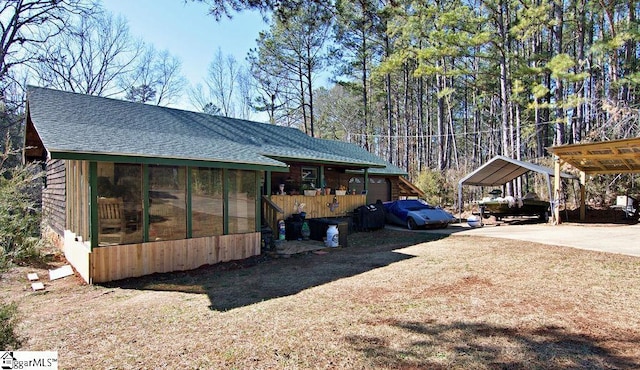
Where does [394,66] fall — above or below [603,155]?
above

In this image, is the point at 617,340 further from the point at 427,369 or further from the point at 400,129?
the point at 400,129

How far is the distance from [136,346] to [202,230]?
382cm

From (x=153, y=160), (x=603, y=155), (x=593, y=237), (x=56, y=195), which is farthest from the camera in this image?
(x=603, y=155)

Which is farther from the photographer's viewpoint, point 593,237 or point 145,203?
point 593,237

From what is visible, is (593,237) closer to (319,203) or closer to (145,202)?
(319,203)

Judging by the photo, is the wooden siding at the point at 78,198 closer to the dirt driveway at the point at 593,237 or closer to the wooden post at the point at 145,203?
the wooden post at the point at 145,203

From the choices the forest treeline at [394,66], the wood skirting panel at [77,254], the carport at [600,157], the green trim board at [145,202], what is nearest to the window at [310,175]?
the forest treeline at [394,66]

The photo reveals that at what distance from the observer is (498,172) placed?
43.7 feet

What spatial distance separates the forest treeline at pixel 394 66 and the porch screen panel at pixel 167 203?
2.98 metres

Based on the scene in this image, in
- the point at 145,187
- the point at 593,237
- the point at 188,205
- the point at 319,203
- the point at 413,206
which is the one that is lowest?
the point at 593,237

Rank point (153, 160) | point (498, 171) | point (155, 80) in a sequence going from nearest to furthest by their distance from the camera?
1. point (153, 160)
2. point (498, 171)
3. point (155, 80)

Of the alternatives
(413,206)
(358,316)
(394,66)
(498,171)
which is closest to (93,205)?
(358,316)

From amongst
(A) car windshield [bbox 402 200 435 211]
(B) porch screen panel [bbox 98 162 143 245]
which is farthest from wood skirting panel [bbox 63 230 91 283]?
(A) car windshield [bbox 402 200 435 211]

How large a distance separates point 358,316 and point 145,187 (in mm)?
4475
